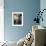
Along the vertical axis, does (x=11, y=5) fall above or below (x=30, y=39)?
above

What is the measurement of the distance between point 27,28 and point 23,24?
0.25 meters

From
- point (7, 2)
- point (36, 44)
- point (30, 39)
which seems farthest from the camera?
point (7, 2)

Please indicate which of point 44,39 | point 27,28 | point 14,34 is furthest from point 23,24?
point 44,39

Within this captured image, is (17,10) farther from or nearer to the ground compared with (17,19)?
farther from the ground

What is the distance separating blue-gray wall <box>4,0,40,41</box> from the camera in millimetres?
5598

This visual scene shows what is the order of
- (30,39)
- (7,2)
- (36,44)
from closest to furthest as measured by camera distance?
(36,44)
(30,39)
(7,2)

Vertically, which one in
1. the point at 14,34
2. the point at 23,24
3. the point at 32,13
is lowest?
the point at 14,34

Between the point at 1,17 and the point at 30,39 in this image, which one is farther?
the point at 1,17

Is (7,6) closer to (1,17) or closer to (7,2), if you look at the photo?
(7,2)

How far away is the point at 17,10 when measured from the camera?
5617 millimetres

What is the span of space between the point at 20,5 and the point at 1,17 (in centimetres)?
97

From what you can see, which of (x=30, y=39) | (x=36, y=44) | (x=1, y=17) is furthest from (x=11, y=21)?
(x=36, y=44)

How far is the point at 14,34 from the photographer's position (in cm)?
565

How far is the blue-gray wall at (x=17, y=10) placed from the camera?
5.60m
